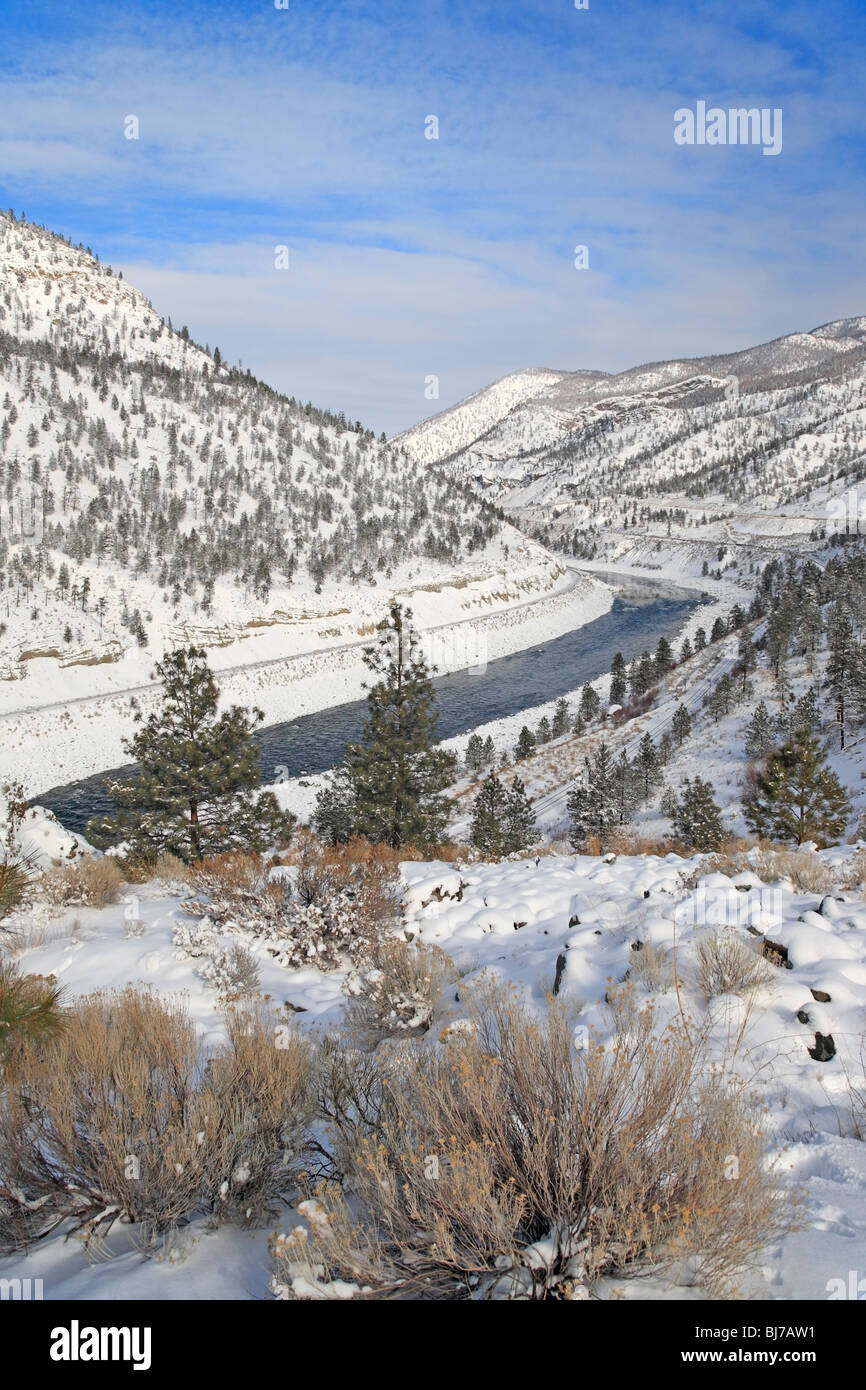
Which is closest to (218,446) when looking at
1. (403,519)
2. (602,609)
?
(403,519)

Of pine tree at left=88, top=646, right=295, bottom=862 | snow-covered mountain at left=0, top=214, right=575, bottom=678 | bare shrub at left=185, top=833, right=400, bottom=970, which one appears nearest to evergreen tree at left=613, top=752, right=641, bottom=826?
pine tree at left=88, top=646, right=295, bottom=862

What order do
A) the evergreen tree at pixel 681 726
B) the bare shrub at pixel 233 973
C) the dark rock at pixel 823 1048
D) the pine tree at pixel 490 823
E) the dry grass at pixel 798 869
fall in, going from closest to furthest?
the dark rock at pixel 823 1048 < the bare shrub at pixel 233 973 < the dry grass at pixel 798 869 < the pine tree at pixel 490 823 < the evergreen tree at pixel 681 726

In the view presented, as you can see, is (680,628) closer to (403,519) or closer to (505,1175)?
(403,519)

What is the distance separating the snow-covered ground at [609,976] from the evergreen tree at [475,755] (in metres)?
23.9

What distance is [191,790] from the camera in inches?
625

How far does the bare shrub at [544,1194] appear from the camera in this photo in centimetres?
281

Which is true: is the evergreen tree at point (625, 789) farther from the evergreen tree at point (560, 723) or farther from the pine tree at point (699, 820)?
the evergreen tree at point (560, 723)

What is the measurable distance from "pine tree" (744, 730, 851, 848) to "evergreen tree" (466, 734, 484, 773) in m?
16.1

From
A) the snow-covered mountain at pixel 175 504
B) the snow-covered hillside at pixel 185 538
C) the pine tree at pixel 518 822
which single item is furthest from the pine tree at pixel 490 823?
the snow-covered mountain at pixel 175 504

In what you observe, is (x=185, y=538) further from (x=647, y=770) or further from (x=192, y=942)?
(x=192, y=942)

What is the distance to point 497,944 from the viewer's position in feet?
25.7

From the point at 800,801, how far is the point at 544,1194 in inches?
799

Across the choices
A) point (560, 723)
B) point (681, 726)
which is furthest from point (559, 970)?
point (681, 726)

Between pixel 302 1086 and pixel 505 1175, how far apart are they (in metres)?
1.68
